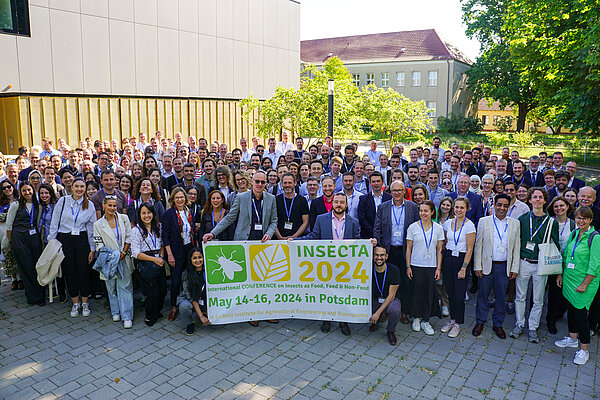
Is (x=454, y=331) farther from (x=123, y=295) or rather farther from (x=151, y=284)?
(x=123, y=295)

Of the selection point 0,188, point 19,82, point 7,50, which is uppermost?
point 7,50

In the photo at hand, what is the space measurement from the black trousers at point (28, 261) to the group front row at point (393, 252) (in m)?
0.11

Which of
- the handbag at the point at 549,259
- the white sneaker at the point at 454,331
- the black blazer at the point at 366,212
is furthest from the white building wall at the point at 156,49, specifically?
the handbag at the point at 549,259

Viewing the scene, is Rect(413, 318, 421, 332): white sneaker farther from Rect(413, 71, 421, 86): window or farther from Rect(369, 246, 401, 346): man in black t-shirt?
Rect(413, 71, 421, 86): window

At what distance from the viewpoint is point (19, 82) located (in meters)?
17.2

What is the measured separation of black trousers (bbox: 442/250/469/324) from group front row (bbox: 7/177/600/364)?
0.01 m

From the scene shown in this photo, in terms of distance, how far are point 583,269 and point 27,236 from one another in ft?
27.6

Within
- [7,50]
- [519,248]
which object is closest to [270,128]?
[7,50]

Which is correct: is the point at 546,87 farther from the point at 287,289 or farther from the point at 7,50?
the point at 7,50

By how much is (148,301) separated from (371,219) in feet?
12.3

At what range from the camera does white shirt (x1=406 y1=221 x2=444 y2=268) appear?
676 cm

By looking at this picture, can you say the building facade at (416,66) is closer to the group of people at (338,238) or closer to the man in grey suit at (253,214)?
the group of people at (338,238)

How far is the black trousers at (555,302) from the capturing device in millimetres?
6715

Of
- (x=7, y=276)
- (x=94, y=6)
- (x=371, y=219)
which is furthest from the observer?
(x=94, y=6)
